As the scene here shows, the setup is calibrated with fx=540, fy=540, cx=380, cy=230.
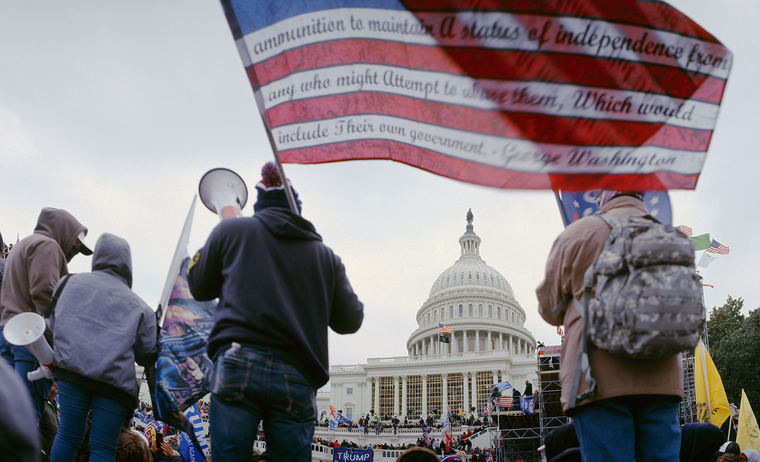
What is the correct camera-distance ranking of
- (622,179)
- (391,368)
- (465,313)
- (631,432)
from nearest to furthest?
(631,432), (622,179), (391,368), (465,313)

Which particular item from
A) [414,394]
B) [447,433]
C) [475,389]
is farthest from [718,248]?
[414,394]

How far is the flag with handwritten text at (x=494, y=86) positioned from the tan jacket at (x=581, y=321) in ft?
0.74

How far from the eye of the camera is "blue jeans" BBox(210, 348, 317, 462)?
2141 mm

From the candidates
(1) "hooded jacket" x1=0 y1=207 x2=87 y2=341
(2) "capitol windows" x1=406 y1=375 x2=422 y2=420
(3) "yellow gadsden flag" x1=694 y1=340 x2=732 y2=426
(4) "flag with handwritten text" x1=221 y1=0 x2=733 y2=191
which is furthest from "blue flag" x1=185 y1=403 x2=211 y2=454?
(2) "capitol windows" x1=406 y1=375 x2=422 y2=420

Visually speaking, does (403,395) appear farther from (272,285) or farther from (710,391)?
(272,285)

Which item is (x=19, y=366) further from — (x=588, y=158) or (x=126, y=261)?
(x=588, y=158)

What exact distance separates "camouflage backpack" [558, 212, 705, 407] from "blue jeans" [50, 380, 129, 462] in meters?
2.73

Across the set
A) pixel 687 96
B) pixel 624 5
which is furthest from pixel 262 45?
pixel 687 96

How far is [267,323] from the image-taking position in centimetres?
229

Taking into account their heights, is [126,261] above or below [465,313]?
below

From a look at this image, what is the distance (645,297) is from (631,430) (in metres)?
0.63

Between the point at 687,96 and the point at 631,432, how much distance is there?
1.60 m

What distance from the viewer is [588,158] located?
2.46m

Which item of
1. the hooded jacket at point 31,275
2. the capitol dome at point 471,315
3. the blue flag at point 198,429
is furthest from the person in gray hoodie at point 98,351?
the capitol dome at point 471,315
